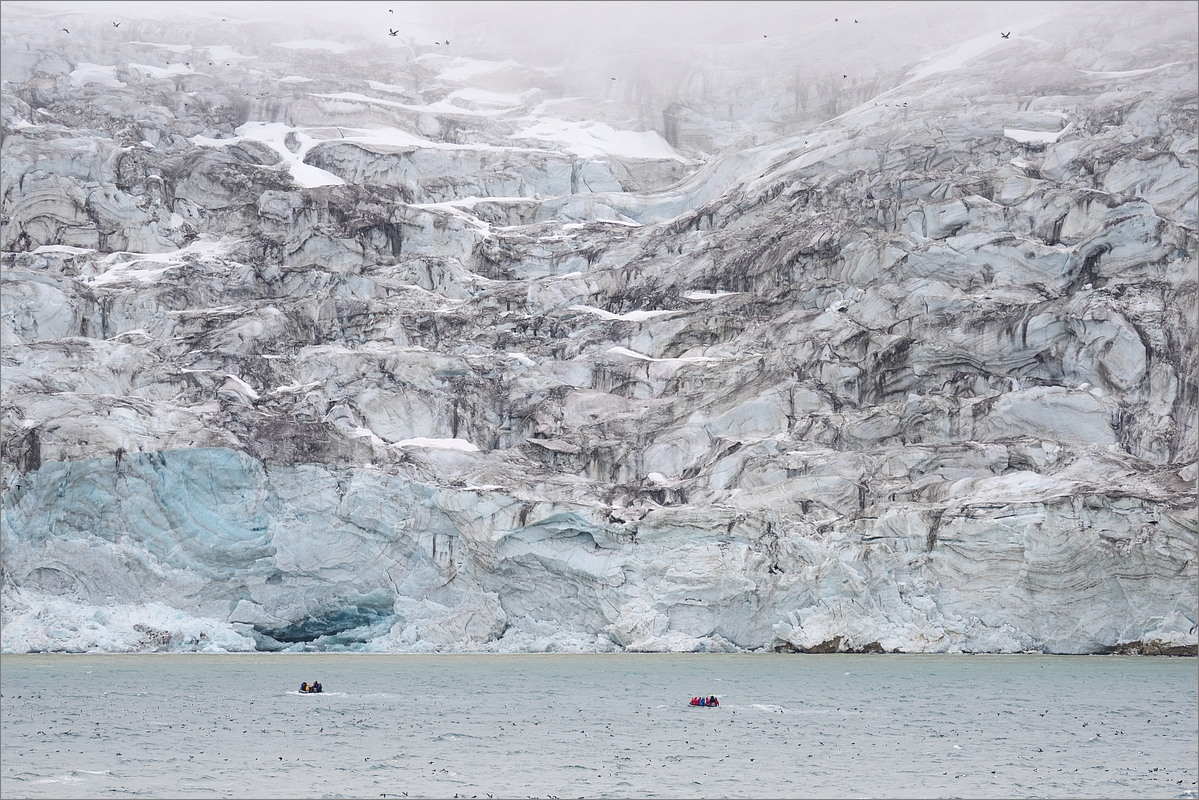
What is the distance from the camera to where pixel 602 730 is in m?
30.8

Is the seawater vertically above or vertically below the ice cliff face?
below

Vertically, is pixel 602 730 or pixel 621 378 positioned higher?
pixel 621 378

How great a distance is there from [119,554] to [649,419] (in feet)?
88.1

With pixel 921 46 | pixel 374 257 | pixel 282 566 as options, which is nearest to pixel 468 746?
pixel 282 566

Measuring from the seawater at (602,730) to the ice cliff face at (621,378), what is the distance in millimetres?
5259

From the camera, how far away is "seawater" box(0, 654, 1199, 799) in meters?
23.5

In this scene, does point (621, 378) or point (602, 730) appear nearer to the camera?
point (602, 730)

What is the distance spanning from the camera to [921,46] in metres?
120

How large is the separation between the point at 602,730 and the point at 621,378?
4186 cm

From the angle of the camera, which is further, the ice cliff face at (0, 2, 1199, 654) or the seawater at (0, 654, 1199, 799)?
the ice cliff face at (0, 2, 1199, 654)

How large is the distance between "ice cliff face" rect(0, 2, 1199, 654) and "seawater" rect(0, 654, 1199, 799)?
207 inches

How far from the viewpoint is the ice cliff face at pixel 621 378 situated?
53406 mm

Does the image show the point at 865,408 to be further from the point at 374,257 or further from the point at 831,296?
the point at 374,257

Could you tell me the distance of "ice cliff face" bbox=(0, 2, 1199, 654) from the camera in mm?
53406
